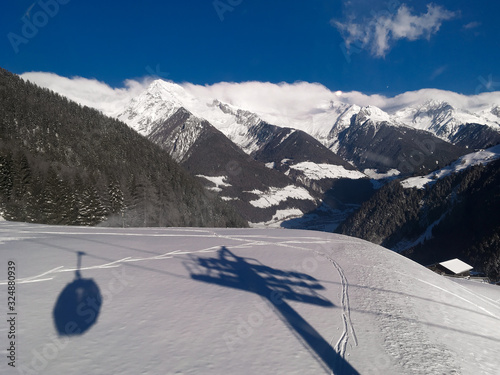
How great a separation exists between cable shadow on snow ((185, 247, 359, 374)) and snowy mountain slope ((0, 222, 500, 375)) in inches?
2.2

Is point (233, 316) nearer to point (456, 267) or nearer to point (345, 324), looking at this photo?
point (345, 324)

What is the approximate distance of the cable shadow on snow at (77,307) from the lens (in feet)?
28.9

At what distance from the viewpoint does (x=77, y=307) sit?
10109 mm

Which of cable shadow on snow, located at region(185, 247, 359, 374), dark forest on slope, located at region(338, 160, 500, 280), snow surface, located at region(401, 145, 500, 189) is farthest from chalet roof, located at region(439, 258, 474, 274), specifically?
snow surface, located at region(401, 145, 500, 189)

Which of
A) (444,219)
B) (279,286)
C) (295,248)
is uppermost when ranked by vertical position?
(295,248)

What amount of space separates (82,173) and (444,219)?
154m

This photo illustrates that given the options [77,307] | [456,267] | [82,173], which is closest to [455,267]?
[456,267]

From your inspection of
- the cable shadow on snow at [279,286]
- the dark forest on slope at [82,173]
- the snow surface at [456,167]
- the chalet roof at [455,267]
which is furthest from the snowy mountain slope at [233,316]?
the snow surface at [456,167]

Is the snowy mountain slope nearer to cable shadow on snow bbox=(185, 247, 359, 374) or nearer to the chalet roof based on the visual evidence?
cable shadow on snow bbox=(185, 247, 359, 374)

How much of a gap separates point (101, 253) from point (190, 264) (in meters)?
5.50

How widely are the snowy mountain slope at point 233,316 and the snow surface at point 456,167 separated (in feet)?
623

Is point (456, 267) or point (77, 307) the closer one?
point (77, 307)

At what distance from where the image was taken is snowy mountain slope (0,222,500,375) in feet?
26.0

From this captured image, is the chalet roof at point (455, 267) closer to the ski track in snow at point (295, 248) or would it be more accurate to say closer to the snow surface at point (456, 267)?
the snow surface at point (456, 267)
